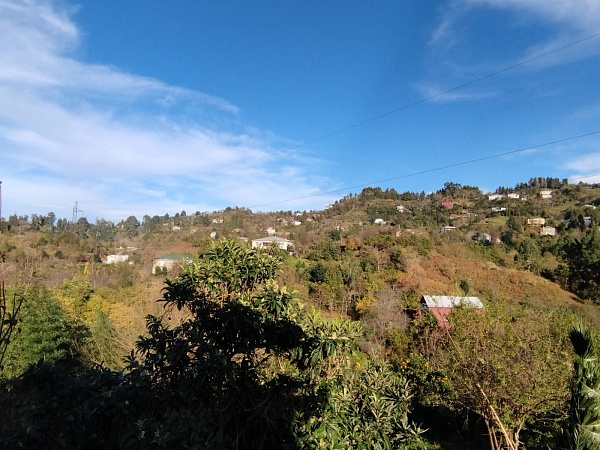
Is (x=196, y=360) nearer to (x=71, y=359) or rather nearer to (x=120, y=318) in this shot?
(x=71, y=359)

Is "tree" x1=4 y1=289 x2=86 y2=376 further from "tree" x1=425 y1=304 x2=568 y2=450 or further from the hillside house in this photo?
the hillside house

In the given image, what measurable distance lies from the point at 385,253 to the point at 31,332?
27.1 metres

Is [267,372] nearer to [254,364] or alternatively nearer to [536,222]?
[254,364]

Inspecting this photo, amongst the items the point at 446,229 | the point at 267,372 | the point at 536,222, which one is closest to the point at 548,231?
the point at 536,222

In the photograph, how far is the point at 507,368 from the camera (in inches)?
263

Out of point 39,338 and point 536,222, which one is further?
point 536,222

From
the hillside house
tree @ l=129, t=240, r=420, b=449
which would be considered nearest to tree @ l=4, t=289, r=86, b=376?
tree @ l=129, t=240, r=420, b=449

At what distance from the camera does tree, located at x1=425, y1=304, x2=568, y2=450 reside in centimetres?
657

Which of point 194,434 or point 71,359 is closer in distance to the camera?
point 194,434

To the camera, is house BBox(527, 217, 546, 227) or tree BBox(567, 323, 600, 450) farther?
house BBox(527, 217, 546, 227)

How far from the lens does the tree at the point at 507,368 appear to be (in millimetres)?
6570

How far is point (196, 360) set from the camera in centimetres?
345

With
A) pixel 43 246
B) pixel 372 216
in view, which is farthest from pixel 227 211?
pixel 43 246

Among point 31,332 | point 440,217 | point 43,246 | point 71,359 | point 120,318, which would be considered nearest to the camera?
point 31,332
